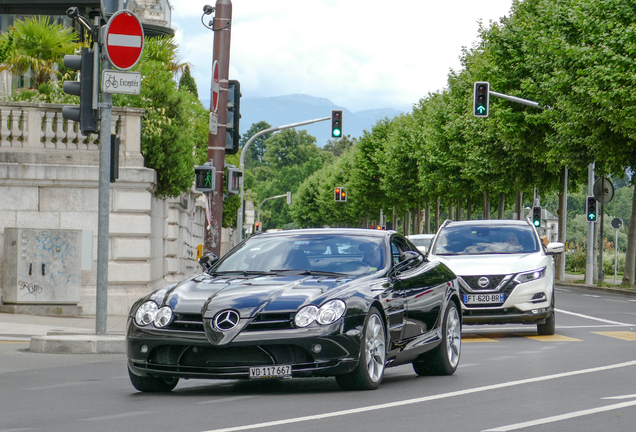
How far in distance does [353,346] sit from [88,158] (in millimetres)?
12569

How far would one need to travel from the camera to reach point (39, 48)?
81.2 feet

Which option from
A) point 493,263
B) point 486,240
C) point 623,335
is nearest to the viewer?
point 493,263

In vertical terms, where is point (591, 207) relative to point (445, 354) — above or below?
above

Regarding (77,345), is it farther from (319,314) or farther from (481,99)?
(481,99)

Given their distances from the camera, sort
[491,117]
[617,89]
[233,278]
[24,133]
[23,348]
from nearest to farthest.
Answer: [233,278]
[23,348]
[24,133]
[617,89]
[491,117]

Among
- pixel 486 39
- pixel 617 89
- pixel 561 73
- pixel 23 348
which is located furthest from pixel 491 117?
pixel 23 348

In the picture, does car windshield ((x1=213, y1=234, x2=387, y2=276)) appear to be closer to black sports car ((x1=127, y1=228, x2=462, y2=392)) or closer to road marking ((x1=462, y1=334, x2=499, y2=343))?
black sports car ((x1=127, y1=228, x2=462, y2=392))

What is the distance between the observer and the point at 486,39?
47.9 metres

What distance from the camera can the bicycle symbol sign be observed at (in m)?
12.9

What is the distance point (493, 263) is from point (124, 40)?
5978 millimetres

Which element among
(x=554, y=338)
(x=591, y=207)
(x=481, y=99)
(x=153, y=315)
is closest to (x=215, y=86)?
(x=554, y=338)

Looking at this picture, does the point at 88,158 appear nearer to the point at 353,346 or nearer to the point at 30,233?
the point at 30,233

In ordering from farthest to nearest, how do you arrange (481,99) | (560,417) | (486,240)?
(481,99), (486,240), (560,417)

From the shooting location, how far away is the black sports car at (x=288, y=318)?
795cm
